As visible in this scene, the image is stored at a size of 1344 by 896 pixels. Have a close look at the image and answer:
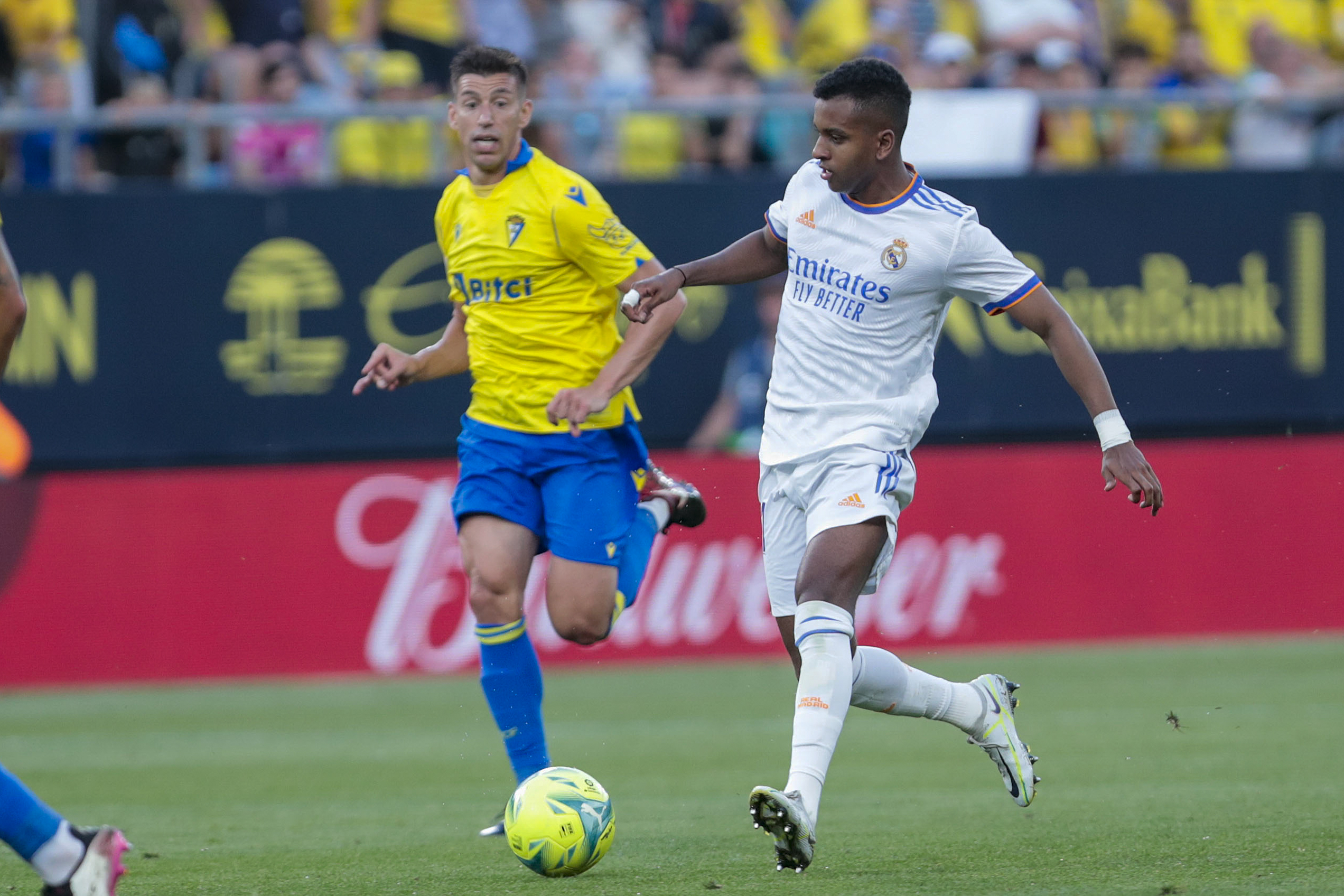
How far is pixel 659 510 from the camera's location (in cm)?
733

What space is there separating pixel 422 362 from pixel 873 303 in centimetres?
192

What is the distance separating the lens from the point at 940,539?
12.8m

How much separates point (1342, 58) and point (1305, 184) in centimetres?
174

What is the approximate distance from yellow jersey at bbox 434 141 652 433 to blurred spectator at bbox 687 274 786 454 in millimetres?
6044

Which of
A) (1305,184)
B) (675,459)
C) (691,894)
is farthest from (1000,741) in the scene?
(1305,184)

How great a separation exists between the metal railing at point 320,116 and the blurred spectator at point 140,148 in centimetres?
5

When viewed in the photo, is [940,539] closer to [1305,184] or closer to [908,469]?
[1305,184]

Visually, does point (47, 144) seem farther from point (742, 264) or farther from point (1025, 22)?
point (742, 264)

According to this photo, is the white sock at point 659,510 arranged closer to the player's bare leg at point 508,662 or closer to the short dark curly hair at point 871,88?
the player's bare leg at point 508,662

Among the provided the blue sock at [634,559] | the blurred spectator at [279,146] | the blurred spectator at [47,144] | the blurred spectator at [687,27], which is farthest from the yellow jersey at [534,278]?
the blurred spectator at [687,27]

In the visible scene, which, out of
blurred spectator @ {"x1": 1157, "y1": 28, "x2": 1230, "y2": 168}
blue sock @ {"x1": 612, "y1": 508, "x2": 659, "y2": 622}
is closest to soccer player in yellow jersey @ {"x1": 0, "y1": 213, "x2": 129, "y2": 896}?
blue sock @ {"x1": 612, "y1": 508, "x2": 659, "y2": 622}

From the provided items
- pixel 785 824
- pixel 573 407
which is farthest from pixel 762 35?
pixel 785 824

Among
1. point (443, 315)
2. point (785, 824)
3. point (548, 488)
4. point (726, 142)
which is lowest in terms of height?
point (443, 315)

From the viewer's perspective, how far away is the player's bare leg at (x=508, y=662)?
645 centimetres
